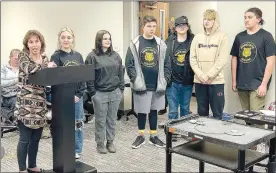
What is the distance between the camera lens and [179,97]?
3469mm

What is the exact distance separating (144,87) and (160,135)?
0.83 m

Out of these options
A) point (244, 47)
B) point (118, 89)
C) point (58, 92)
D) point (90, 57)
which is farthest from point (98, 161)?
point (244, 47)

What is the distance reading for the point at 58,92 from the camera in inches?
Answer: 75.4

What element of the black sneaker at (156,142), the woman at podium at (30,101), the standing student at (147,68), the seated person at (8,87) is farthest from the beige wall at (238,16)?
the seated person at (8,87)

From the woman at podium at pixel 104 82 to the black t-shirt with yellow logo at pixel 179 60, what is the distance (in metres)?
0.61

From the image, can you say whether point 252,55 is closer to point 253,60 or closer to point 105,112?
point 253,60

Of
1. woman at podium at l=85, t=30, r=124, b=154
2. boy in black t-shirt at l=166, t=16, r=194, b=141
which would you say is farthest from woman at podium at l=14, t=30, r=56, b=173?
boy in black t-shirt at l=166, t=16, r=194, b=141

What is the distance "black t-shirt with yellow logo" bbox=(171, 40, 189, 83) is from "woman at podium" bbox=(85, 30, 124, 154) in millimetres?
608

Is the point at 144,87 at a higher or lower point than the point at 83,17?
lower

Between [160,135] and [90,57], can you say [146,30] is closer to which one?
[90,57]

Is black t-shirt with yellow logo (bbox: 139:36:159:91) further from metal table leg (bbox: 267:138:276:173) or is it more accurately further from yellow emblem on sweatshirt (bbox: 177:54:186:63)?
metal table leg (bbox: 267:138:276:173)

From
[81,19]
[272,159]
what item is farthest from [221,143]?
[81,19]

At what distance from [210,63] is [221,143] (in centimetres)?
145

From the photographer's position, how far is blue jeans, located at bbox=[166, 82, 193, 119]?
341 centimetres
